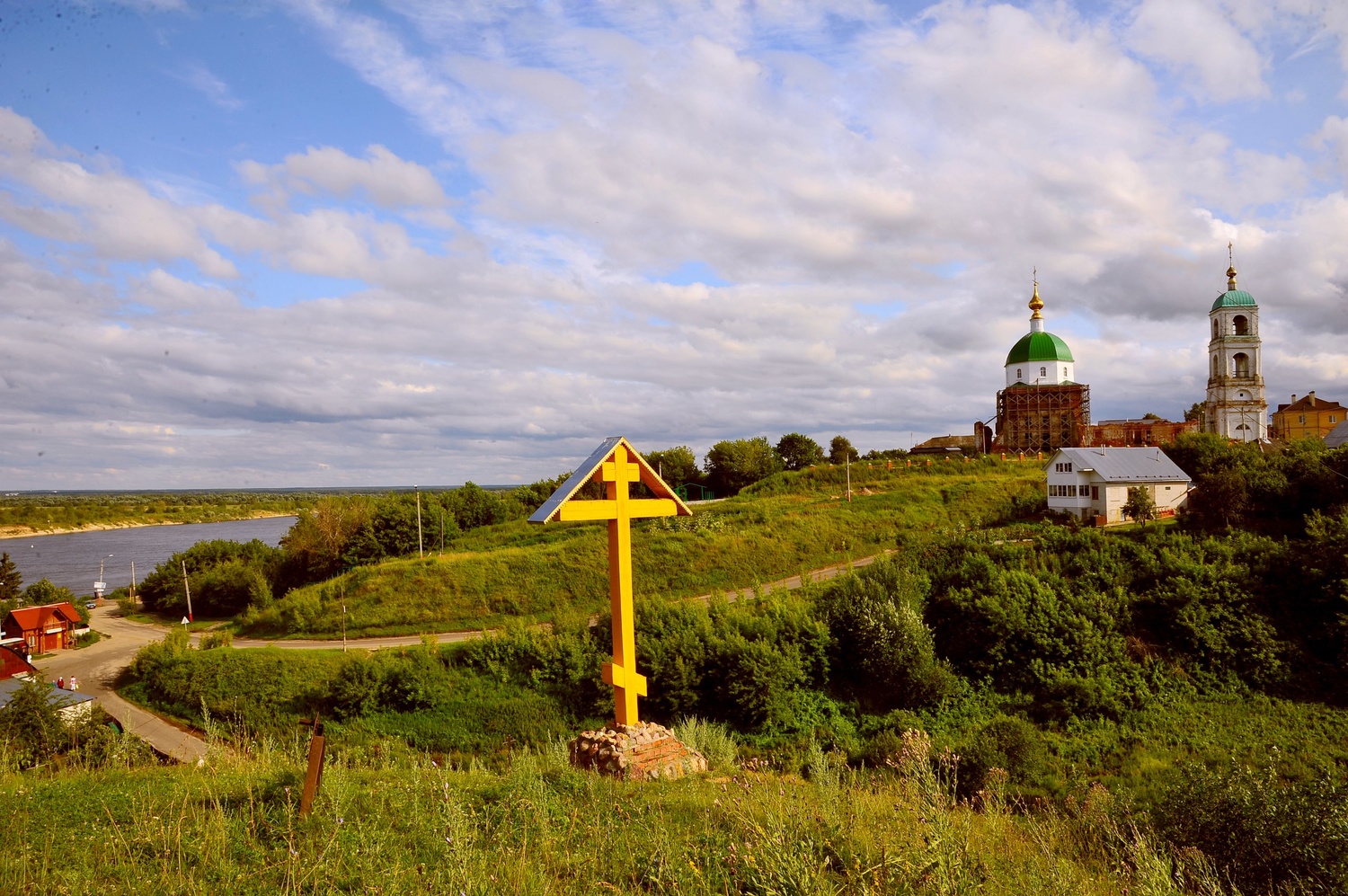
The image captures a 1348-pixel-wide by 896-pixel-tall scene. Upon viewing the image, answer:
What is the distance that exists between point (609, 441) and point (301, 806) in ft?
16.4

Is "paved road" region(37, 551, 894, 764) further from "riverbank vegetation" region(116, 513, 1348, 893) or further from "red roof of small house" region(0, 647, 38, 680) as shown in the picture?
"riverbank vegetation" region(116, 513, 1348, 893)

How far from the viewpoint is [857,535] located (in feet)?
92.3

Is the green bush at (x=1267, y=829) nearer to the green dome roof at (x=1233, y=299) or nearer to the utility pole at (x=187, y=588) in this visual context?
the utility pole at (x=187, y=588)

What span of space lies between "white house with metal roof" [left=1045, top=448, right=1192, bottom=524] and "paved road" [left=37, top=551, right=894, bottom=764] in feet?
27.3

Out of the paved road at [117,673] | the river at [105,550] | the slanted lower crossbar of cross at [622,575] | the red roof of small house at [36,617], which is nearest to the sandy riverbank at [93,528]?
the river at [105,550]

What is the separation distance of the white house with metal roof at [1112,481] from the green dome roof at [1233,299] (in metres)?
35.1

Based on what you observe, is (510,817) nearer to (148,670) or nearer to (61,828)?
(61,828)

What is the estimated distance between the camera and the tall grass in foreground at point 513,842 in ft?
11.6

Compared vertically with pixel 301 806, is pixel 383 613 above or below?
below

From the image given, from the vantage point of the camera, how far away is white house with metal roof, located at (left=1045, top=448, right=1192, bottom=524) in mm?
25625

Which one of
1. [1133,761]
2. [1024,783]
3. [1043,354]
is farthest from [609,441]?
→ [1043,354]

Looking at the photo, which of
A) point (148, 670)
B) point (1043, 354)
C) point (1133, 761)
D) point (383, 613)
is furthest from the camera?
point (1043, 354)

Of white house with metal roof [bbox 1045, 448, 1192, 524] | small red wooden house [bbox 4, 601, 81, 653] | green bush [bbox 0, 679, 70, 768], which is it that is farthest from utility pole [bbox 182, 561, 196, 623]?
white house with metal roof [bbox 1045, 448, 1192, 524]

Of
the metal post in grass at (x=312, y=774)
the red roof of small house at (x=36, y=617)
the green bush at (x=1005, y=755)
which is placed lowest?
the red roof of small house at (x=36, y=617)
